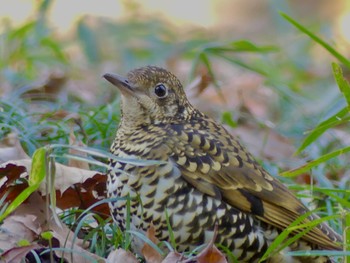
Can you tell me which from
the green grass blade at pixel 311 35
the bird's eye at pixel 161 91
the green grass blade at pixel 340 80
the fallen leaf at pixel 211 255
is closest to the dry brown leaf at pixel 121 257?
the fallen leaf at pixel 211 255

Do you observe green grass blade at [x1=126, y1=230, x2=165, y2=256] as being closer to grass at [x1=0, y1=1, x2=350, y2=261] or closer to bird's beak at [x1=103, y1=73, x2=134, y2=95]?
grass at [x1=0, y1=1, x2=350, y2=261]

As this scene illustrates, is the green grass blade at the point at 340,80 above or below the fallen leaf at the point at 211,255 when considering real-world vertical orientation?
above

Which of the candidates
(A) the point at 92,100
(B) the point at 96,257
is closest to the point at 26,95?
(A) the point at 92,100

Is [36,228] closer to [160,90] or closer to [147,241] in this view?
[147,241]

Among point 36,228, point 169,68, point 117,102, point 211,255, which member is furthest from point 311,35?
point 169,68

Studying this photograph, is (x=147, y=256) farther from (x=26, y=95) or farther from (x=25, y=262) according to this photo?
(x=26, y=95)

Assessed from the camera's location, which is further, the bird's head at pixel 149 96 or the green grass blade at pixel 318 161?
the bird's head at pixel 149 96

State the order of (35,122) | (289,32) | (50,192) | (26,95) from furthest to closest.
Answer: (289,32) < (26,95) < (35,122) < (50,192)

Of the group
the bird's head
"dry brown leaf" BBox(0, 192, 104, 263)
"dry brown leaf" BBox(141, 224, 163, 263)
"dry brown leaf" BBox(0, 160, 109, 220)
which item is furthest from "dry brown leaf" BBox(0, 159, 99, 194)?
"dry brown leaf" BBox(141, 224, 163, 263)

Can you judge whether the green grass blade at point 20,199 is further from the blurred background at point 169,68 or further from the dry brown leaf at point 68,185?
the blurred background at point 169,68

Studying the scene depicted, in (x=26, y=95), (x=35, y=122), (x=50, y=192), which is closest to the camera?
(x=50, y=192)
